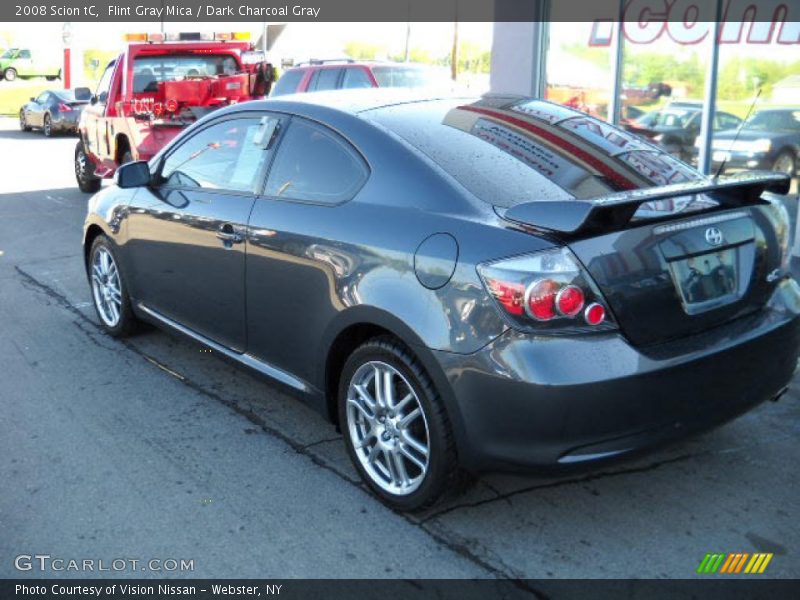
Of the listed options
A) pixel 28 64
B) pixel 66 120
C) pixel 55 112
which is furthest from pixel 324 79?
pixel 28 64

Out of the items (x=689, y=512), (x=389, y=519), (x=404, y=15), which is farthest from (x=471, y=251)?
(x=404, y=15)

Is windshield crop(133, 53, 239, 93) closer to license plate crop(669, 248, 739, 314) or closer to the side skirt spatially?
the side skirt

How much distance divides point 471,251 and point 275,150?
1.52 meters

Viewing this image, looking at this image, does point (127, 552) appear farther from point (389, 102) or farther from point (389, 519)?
point (389, 102)

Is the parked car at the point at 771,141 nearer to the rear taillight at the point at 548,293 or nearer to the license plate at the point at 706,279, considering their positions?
the license plate at the point at 706,279

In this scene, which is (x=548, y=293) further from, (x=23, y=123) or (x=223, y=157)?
(x=23, y=123)

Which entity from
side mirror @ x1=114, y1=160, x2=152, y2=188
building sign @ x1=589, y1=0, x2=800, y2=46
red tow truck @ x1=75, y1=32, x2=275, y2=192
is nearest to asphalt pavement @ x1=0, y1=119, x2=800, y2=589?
side mirror @ x1=114, y1=160, x2=152, y2=188

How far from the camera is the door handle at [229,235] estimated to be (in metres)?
4.37

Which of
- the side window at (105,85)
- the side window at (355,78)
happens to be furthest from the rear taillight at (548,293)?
the side window at (105,85)

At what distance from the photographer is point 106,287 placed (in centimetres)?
603

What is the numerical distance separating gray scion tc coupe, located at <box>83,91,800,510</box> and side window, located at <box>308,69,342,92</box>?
821 centimetres

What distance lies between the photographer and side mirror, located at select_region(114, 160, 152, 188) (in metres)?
5.25

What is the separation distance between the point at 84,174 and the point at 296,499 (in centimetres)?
1043

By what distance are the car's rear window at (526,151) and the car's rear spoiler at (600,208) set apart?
0.22 metres
